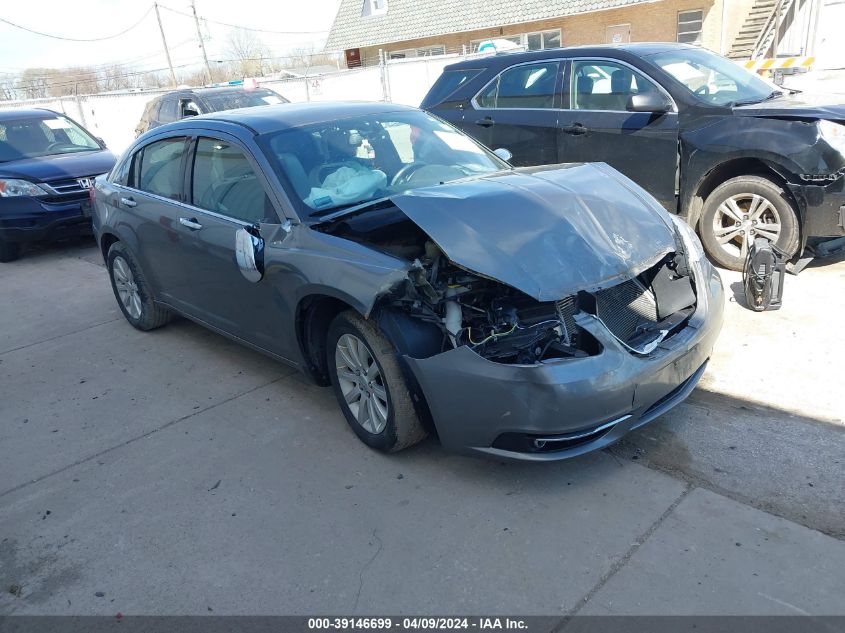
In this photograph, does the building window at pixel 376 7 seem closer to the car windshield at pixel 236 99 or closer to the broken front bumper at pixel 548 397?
the car windshield at pixel 236 99

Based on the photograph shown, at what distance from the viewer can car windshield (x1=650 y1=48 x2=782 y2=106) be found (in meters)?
6.11

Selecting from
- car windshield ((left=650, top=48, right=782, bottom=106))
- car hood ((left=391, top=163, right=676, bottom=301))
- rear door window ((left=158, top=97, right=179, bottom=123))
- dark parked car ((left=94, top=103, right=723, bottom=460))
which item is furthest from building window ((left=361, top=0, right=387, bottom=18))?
car hood ((left=391, top=163, right=676, bottom=301))

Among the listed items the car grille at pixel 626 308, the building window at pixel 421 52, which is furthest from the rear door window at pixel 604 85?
the building window at pixel 421 52

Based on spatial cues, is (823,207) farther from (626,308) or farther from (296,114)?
(296,114)

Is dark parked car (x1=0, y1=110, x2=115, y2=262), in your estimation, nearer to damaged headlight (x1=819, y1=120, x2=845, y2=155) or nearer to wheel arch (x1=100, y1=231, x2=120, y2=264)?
wheel arch (x1=100, y1=231, x2=120, y2=264)

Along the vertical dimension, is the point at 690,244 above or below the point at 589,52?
below

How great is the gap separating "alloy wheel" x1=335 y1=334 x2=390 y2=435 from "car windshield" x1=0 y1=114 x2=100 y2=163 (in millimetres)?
7876

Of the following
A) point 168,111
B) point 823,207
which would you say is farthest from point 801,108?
point 168,111

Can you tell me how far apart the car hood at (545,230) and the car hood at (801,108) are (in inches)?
88.5

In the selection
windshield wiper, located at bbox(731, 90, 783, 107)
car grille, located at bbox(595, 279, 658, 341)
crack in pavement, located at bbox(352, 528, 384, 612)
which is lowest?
crack in pavement, located at bbox(352, 528, 384, 612)

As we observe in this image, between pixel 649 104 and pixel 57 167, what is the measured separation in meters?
7.31

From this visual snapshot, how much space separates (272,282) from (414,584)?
197cm

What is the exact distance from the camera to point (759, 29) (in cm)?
2336

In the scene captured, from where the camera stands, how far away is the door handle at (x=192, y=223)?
4729mm
